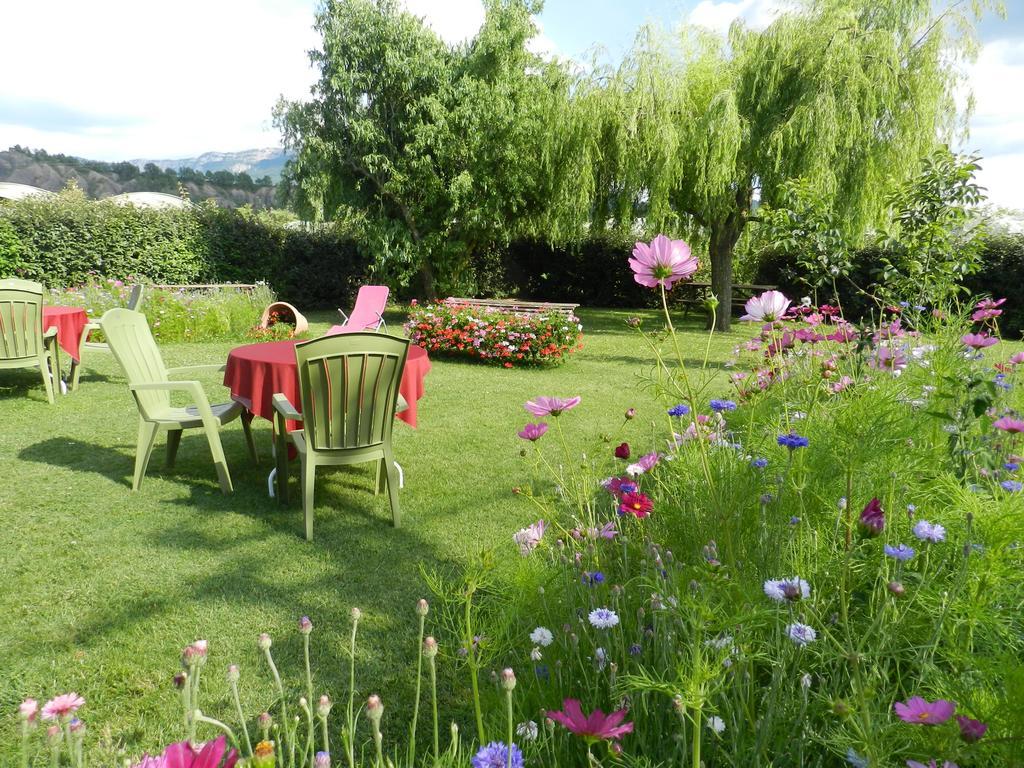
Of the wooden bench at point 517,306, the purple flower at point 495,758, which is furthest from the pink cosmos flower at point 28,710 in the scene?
the wooden bench at point 517,306

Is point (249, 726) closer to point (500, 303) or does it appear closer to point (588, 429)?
point (588, 429)

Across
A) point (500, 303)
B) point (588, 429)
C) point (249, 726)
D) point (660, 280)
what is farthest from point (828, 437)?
point (500, 303)

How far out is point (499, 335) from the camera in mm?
8641

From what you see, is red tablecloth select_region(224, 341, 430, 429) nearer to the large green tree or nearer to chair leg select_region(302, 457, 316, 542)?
chair leg select_region(302, 457, 316, 542)

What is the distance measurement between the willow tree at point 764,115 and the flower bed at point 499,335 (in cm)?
372

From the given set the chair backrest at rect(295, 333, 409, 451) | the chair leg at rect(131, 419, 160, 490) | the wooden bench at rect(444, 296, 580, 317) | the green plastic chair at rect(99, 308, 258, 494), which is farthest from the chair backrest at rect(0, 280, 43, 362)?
the wooden bench at rect(444, 296, 580, 317)

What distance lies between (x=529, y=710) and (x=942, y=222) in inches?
167

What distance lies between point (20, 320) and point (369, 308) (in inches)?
159

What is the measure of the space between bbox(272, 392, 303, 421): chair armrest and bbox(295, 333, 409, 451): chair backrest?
19 centimetres

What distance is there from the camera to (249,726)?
1990 mm

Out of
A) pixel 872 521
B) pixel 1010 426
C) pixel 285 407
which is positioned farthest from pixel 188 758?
pixel 285 407

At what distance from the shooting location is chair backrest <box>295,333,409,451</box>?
3148 millimetres

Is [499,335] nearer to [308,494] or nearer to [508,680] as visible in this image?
[308,494]

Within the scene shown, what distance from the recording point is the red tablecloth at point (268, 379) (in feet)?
12.6
